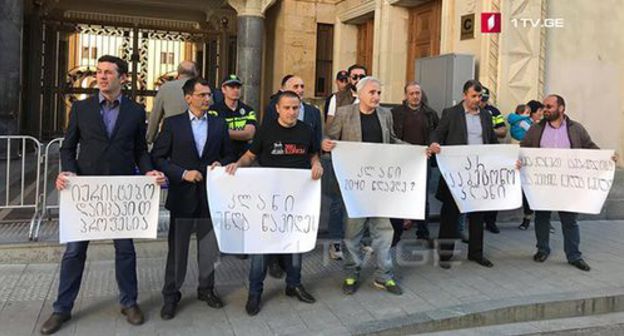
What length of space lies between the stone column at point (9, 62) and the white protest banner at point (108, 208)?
8.60m

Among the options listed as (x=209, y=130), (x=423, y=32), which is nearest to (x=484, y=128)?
(x=209, y=130)

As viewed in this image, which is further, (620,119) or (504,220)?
(620,119)

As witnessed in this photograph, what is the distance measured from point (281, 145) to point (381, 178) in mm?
1052

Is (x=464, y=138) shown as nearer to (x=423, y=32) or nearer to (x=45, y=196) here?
(x=45, y=196)

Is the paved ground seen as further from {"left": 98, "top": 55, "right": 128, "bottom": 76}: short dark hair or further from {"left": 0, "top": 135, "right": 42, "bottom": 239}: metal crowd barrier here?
{"left": 98, "top": 55, "right": 128, "bottom": 76}: short dark hair

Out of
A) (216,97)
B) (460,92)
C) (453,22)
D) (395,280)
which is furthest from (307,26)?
(395,280)

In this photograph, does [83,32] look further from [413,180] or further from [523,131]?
[413,180]

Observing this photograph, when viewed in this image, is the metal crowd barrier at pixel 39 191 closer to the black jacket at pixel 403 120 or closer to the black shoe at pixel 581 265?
the black jacket at pixel 403 120

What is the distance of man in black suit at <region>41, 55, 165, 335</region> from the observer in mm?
4359

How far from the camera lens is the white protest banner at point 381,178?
5316 millimetres

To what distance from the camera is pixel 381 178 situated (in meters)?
5.43

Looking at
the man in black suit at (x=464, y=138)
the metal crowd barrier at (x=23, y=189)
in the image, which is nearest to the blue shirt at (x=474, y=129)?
the man in black suit at (x=464, y=138)

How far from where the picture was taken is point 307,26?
602 inches

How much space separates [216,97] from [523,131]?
4846 millimetres
